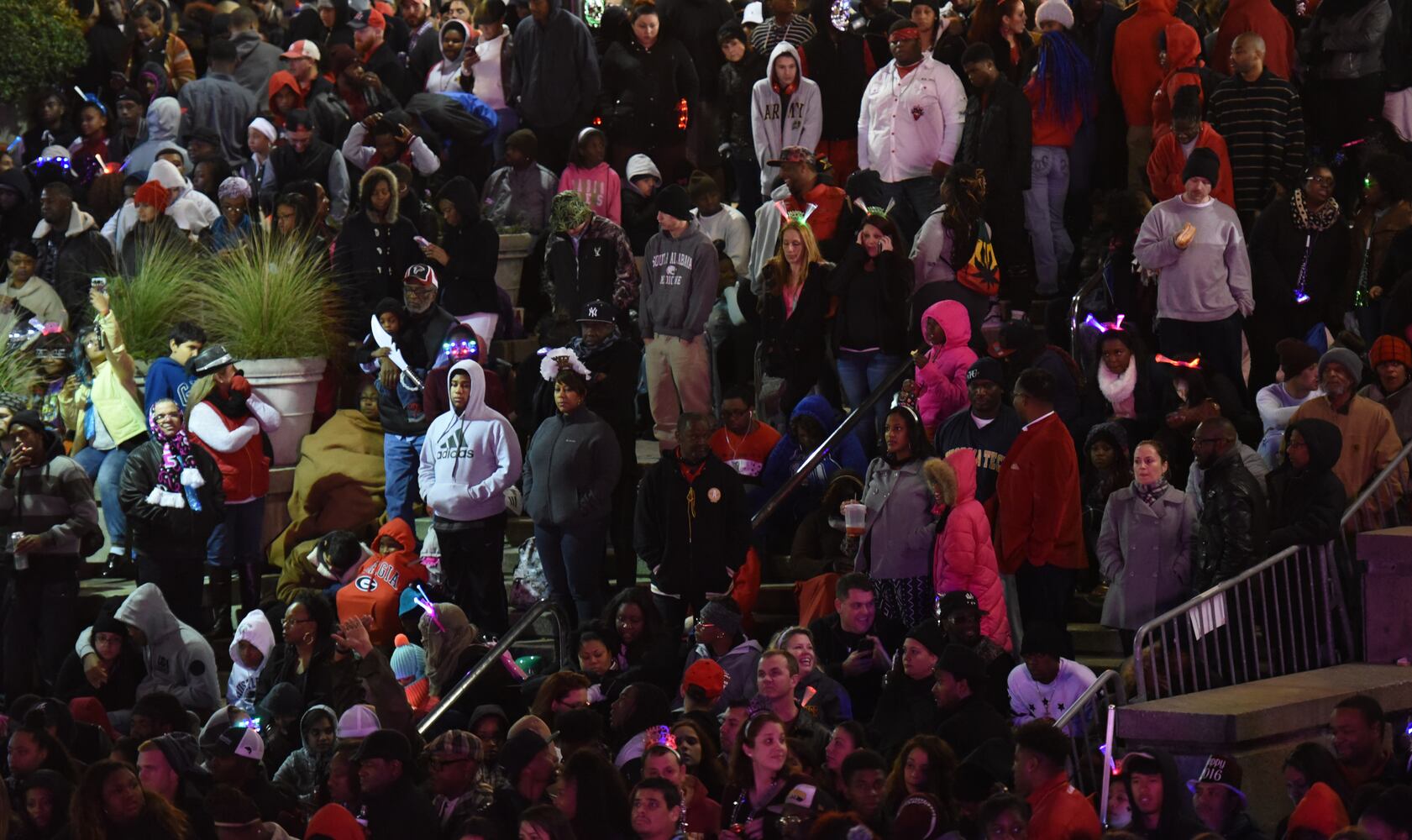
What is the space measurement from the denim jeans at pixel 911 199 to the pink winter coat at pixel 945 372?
6.10 feet

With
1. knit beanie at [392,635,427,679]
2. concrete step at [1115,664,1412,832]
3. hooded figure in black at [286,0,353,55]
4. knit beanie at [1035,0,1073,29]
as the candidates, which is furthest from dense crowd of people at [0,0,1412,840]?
hooded figure in black at [286,0,353,55]

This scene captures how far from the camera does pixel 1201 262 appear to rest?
565 inches

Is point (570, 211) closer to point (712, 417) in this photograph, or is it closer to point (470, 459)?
point (712, 417)

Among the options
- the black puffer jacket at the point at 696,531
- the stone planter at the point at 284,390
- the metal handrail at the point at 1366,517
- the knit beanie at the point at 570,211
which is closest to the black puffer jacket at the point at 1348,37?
the metal handrail at the point at 1366,517

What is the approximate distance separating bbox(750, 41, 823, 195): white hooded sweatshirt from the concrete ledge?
617cm

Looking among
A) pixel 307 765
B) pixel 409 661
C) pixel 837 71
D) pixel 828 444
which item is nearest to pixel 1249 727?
pixel 828 444

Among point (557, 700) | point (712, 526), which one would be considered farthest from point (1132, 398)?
point (557, 700)

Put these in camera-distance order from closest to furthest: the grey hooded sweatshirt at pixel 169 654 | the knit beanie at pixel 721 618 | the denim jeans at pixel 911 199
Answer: the knit beanie at pixel 721 618, the grey hooded sweatshirt at pixel 169 654, the denim jeans at pixel 911 199

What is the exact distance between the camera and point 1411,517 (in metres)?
12.8

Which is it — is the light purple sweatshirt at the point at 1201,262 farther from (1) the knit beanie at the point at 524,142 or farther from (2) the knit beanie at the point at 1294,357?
(1) the knit beanie at the point at 524,142

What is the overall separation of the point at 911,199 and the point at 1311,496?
14.9 feet

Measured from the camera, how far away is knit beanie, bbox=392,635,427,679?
45.1ft

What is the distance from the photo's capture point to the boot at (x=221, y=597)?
15070 mm

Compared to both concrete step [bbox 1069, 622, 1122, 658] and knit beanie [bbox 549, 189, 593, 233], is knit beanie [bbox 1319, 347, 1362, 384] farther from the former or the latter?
knit beanie [bbox 549, 189, 593, 233]
